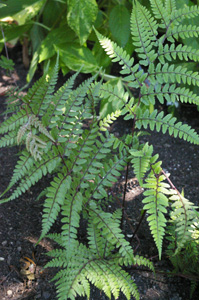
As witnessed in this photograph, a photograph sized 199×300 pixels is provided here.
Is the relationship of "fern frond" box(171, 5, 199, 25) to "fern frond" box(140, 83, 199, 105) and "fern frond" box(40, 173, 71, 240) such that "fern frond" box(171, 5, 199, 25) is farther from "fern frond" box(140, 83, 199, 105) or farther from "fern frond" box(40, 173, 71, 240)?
"fern frond" box(40, 173, 71, 240)

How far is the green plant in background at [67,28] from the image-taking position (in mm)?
2516

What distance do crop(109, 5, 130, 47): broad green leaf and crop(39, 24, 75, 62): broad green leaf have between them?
41cm

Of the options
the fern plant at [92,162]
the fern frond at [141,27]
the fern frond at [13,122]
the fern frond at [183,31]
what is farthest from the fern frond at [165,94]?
the fern frond at [13,122]

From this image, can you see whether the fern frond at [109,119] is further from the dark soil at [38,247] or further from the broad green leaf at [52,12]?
the broad green leaf at [52,12]

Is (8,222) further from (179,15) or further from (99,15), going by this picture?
(99,15)

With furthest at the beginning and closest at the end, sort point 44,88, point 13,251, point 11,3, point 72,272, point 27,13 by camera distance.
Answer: point 27,13
point 11,3
point 13,251
point 44,88
point 72,272

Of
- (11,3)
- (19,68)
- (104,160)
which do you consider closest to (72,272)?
(104,160)

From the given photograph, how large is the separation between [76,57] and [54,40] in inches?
10.5

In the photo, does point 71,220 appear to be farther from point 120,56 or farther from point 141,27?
point 141,27

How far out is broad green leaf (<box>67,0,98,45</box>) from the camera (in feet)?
8.14

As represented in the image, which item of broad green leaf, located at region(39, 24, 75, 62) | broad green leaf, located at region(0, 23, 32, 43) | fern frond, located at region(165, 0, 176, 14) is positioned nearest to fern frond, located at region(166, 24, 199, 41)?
fern frond, located at region(165, 0, 176, 14)

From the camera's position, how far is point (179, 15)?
5.46 feet

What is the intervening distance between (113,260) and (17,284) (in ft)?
1.67

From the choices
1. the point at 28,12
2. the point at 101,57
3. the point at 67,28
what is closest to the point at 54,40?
the point at 67,28
